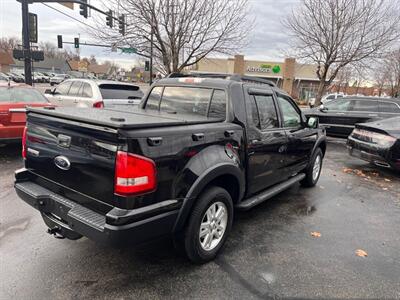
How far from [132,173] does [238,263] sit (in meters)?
1.60

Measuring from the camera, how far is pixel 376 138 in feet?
23.0

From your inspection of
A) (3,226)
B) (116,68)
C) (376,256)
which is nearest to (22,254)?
(3,226)

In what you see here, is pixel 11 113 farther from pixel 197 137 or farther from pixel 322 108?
pixel 322 108

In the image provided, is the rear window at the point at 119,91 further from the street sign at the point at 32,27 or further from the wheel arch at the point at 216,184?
the street sign at the point at 32,27

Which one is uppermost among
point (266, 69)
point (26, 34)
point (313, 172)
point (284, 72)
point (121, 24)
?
point (266, 69)

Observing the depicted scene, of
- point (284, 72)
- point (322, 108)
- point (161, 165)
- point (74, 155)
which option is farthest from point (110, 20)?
point (284, 72)

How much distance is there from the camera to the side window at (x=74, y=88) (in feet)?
30.0

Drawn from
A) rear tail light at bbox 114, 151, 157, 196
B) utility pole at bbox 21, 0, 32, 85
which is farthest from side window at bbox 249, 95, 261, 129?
utility pole at bbox 21, 0, 32, 85

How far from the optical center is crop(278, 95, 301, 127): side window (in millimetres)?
4559

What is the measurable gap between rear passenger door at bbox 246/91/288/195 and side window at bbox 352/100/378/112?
27.1 feet

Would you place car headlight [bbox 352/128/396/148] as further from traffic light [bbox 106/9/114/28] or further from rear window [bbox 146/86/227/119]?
traffic light [bbox 106/9/114/28]

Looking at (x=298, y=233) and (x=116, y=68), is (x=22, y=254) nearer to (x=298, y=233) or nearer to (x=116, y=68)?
(x=298, y=233)

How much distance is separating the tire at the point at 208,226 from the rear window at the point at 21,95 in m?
5.90

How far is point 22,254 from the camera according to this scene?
3.20m
